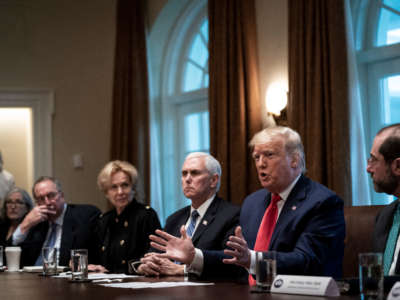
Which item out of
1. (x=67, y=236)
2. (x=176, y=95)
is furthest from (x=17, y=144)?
(x=67, y=236)

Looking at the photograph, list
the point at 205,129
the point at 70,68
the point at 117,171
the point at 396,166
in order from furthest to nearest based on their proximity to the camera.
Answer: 1. the point at 70,68
2. the point at 205,129
3. the point at 117,171
4. the point at 396,166

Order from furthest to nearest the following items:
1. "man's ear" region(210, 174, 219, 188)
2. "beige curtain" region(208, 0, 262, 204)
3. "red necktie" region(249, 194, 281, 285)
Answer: "beige curtain" region(208, 0, 262, 204), "man's ear" region(210, 174, 219, 188), "red necktie" region(249, 194, 281, 285)

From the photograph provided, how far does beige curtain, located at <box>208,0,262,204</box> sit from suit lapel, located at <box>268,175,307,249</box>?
188cm

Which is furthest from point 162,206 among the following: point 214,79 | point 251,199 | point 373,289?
point 373,289

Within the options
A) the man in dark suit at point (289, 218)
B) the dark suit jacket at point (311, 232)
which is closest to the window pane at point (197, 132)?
the man in dark suit at point (289, 218)

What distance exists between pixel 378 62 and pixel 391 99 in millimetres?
288

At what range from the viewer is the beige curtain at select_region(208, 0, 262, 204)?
188 inches

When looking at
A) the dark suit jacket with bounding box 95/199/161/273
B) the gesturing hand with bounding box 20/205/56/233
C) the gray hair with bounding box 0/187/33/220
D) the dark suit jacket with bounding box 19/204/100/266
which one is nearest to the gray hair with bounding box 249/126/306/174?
the dark suit jacket with bounding box 95/199/161/273

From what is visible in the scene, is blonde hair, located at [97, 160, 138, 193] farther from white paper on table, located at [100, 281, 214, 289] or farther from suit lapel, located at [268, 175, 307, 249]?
white paper on table, located at [100, 281, 214, 289]

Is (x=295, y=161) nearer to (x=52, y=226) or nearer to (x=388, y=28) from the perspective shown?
(x=388, y=28)

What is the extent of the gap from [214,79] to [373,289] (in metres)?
3.50

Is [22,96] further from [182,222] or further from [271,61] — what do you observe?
[182,222]

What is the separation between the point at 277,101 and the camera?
4.59 m

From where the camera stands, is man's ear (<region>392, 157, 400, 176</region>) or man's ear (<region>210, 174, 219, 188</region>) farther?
man's ear (<region>210, 174, 219, 188</region>)
